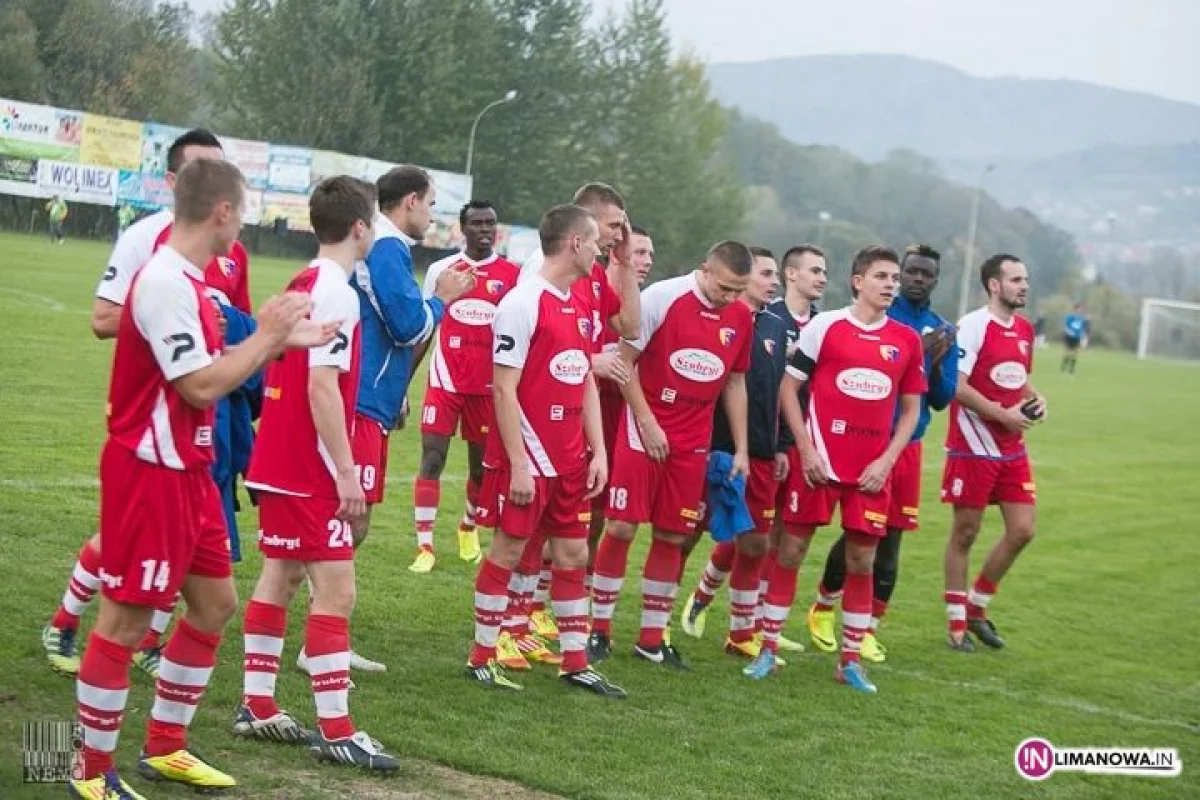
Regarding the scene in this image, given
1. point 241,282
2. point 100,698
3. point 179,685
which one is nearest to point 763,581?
point 241,282

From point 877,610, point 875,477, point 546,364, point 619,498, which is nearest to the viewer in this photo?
point 546,364

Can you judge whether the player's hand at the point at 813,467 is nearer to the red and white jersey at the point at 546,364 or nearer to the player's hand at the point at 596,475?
the player's hand at the point at 596,475

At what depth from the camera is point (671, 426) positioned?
345 inches

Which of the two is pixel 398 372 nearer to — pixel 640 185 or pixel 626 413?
pixel 626 413

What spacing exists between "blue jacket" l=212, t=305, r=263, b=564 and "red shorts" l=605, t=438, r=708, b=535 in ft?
7.90

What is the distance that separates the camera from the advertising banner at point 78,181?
40.6m

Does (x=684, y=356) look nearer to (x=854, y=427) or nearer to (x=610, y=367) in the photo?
(x=610, y=367)

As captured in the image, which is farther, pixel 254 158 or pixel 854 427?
pixel 254 158

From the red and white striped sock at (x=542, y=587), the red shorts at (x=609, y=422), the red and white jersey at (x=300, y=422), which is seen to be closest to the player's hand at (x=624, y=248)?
the red shorts at (x=609, y=422)

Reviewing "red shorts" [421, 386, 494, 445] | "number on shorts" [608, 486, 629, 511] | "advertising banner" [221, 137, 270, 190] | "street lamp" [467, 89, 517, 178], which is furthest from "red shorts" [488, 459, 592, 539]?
"street lamp" [467, 89, 517, 178]

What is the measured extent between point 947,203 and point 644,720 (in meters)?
140

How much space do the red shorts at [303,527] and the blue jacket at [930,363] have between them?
15.8ft

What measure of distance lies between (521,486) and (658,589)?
5.30 feet

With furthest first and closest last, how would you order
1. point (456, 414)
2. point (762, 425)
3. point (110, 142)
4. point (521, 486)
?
point (110, 142)
point (456, 414)
point (762, 425)
point (521, 486)
